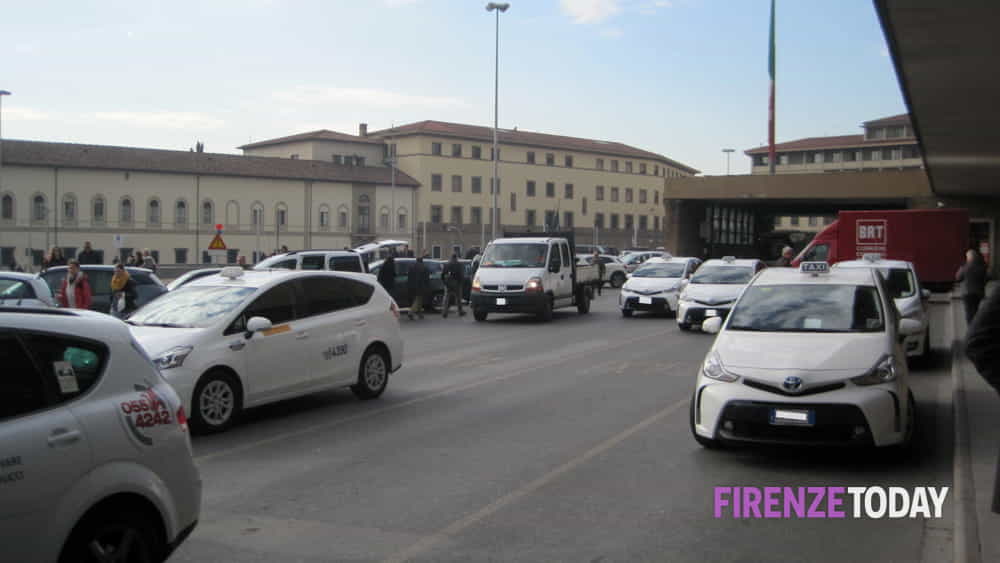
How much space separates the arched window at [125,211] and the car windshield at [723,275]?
214ft

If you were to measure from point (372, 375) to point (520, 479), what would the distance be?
445 cm

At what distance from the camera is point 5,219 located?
70500mm

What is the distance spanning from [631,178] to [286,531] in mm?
113986

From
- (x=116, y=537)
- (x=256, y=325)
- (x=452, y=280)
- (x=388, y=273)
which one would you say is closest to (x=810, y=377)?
(x=256, y=325)

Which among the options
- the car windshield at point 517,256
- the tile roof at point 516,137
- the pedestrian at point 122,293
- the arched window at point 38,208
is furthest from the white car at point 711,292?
the tile roof at point 516,137

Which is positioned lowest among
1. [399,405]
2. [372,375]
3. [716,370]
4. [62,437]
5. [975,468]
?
[399,405]

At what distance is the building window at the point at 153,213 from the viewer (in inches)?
3061

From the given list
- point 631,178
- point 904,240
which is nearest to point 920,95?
point 904,240

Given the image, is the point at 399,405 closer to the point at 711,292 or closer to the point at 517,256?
the point at 711,292

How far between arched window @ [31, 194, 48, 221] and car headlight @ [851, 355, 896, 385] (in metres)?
74.7

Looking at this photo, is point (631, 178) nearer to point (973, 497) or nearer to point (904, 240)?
point (904, 240)

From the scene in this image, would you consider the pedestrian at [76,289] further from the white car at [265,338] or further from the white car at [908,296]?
the white car at [908,296]

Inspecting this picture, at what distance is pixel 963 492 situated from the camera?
6762 millimetres

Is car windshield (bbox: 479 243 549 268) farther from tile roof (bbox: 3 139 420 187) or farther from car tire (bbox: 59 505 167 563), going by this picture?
tile roof (bbox: 3 139 420 187)
